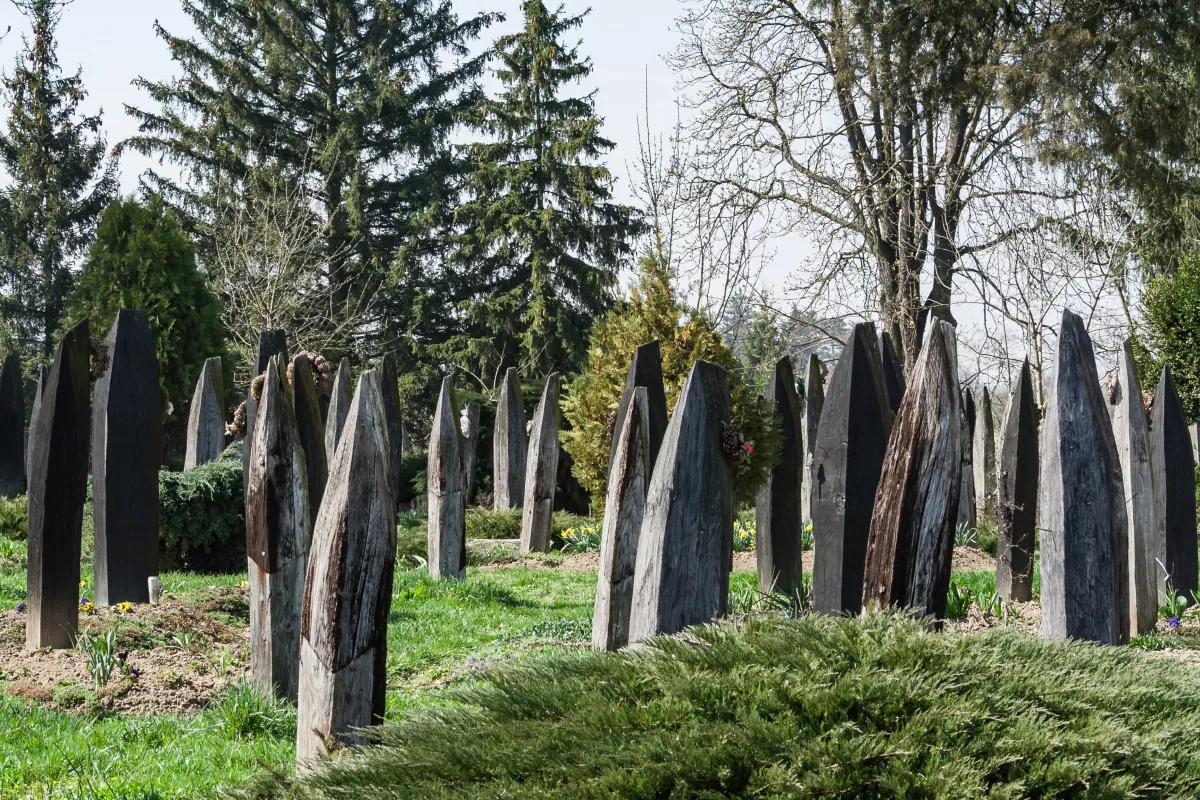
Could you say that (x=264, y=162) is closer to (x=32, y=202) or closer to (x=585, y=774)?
(x=32, y=202)

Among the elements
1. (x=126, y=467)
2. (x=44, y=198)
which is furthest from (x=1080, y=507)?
(x=44, y=198)

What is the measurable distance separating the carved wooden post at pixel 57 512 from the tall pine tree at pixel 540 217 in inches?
854

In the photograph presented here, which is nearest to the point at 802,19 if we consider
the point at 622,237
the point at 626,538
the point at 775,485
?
the point at 622,237

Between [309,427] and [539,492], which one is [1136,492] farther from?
[539,492]

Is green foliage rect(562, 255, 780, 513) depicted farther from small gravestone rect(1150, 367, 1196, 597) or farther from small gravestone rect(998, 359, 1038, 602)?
small gravestone rect(1150, 367, 1196, 597)

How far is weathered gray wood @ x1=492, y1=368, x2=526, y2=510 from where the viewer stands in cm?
1455

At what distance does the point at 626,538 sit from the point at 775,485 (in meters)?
2.60

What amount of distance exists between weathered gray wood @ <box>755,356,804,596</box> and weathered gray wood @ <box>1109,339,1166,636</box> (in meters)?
1.97

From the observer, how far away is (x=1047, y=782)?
229cm

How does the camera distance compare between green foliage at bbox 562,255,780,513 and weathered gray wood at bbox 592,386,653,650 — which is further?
green foliage at bbox 562,255,780,513

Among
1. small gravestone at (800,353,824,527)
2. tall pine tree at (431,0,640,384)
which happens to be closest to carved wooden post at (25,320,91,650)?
small gravestone at (800,353,824,527)

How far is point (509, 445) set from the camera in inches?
580

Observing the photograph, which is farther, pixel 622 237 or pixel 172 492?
pixel 622 237

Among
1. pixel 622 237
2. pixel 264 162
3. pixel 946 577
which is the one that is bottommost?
pixel 946 577
